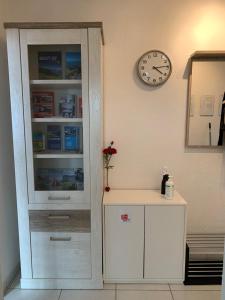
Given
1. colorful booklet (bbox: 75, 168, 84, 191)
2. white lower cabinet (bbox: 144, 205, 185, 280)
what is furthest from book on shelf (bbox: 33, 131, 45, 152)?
white lower cabinet (bbox: 144, 205, 185, 280)

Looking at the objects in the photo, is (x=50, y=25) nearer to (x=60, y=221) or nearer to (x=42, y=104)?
(x=42, y=104)

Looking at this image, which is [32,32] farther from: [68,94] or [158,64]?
[158,64]

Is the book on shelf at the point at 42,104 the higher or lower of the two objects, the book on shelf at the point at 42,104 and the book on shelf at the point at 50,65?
the lower

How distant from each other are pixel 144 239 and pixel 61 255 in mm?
686

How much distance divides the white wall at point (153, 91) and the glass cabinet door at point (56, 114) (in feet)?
1.45

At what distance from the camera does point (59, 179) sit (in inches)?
76.7

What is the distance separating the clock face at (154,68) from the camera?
6.80 ft

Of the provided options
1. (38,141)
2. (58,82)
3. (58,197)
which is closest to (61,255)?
(58,197)

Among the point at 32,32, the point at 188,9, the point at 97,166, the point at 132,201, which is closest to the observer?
the point at 32,32

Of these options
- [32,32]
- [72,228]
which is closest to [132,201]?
[72,228]

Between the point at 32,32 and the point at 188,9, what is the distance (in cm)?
135

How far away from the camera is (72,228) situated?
1847mm

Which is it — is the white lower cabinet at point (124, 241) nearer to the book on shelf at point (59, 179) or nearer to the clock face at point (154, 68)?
the book on shelf at point (59, 179)

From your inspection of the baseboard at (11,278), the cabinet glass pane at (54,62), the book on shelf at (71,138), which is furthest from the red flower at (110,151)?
the baseboard at (11,278)
